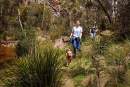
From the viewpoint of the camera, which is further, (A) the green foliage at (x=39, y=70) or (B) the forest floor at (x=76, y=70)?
(B) the forest floor at (x=76, y=70)

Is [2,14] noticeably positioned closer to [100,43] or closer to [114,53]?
[100,43]

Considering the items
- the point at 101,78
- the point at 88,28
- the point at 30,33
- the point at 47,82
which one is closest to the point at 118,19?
the point at 88,28

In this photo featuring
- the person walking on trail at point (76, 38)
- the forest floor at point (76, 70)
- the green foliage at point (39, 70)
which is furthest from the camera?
the person walking on trail at point (76, 38)

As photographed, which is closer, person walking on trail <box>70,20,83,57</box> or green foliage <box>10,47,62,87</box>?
green foliage <box>10,47,62,87</box>

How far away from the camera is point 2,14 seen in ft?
88.8

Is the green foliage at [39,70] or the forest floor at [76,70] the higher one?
the green foliage at [39,70]

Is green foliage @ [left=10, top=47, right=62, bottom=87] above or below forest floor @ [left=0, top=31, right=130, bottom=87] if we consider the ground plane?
above

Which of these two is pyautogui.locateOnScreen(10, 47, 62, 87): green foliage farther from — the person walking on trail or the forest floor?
the person walking on trail

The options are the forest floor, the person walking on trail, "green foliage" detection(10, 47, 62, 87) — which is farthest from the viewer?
the person walking on trail

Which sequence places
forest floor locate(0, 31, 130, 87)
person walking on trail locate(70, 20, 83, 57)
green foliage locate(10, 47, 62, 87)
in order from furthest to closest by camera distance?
person walking on trail locate(70, 20, 83, 57) → forest floor locate(0, 31, 130, 87) → green foliage locate(10, 47, 62, 87)

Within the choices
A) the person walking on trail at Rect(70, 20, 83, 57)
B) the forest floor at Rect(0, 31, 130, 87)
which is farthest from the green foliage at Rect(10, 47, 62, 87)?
the person walking on trail at Rect(70, 20, 83, 57)

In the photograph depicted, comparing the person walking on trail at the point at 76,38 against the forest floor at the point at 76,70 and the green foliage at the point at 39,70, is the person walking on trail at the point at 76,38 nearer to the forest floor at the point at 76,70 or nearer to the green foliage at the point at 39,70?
the forest floor at the point at 76,70

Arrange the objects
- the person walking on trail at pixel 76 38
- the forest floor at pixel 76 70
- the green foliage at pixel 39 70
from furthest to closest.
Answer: the person walking on trail at pixel 76 38 → the forest floor at pixel 76 70 → the green foliage at pixel 39 70

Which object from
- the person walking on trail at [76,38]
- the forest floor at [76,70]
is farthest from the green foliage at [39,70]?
the person walking on trail at [76,38]
